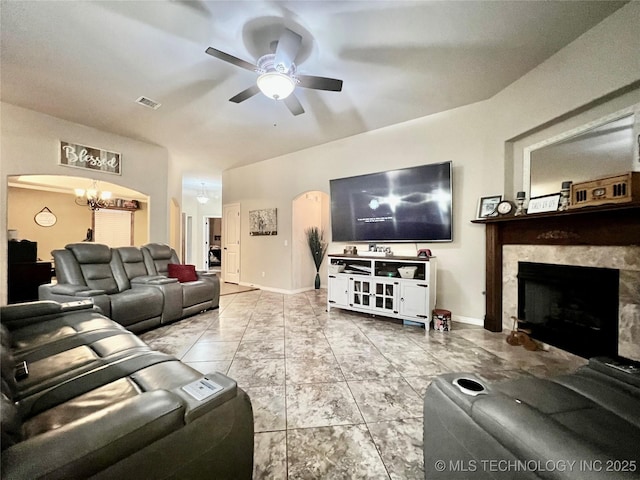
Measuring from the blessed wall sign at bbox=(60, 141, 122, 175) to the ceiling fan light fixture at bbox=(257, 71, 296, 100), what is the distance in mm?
3812

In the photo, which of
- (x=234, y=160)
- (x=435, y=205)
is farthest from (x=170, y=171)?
(x=435, y=205)

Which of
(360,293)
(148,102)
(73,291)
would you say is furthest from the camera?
(360,293)

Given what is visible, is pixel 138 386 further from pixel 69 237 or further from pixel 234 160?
pixel 69 237

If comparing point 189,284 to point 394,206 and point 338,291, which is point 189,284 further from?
point 394,206

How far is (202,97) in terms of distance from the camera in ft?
10.4

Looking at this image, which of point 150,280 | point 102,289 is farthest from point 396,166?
point 102,289

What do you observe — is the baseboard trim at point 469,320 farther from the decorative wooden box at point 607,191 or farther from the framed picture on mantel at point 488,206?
the decorative wooden box at point 607,191

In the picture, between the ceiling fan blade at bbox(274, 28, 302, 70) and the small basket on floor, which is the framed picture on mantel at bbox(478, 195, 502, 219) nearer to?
the small basket on floor

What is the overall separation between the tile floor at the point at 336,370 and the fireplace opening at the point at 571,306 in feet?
0.63

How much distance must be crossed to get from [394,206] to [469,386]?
304 centimetres

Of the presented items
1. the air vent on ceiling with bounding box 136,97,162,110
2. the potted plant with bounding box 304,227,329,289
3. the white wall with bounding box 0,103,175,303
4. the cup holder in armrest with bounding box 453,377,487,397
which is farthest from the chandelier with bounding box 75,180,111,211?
the cup holder in armrest with bounding box 453,377,487,397

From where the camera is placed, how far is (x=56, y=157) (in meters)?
3.79

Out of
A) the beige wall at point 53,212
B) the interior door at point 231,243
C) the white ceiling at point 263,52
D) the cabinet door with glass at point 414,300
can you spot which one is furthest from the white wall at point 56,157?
the cabinet door with glass at point 414,300

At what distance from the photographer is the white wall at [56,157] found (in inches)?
133
